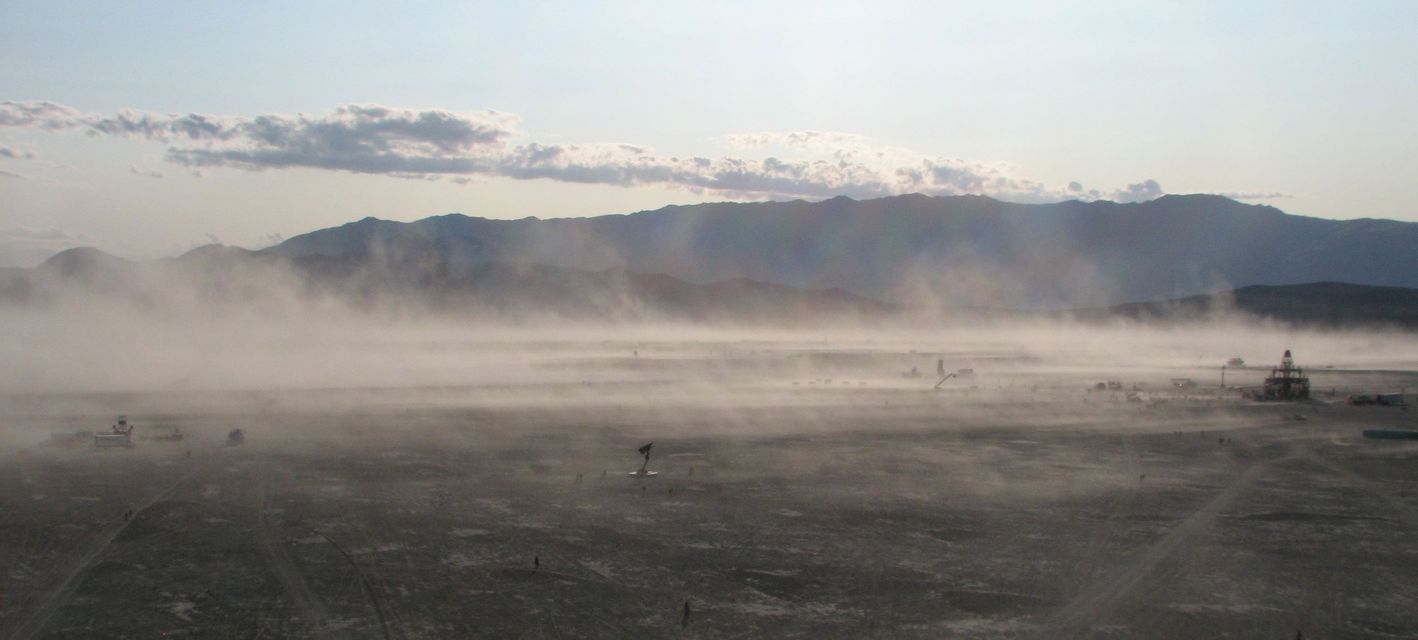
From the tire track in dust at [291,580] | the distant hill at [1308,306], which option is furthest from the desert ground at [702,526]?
the distant hill at [1308,306]

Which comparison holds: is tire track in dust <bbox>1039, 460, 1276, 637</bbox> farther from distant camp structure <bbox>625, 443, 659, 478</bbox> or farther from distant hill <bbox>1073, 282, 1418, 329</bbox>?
distant hill <bbox>1073, 282, 1418, 329</bbox>

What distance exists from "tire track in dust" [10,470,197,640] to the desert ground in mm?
104

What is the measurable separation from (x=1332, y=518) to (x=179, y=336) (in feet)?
359

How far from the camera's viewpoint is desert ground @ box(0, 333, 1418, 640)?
69.6 feet

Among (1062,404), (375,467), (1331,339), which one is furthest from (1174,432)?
(1331,339)

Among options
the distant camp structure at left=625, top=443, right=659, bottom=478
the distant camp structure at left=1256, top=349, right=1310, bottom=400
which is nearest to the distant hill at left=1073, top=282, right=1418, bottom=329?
the distant camp structure at left=1256, top=349, right=1310, bottom=400

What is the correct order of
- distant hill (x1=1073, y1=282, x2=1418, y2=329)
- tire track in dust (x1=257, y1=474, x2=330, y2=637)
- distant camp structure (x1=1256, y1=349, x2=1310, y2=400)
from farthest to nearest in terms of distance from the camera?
distant hill (x1=1073, y1=282, x2=1418, y2=329), distant camp structure (x1=1256, y1=349, x2=1310, y2=400), tire track in dust (x1=257, y1=474, x2=330, y2=637)

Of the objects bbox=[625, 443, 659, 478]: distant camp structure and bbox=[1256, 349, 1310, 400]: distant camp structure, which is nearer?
bbox=[625, 443, 659, 478]: distant camp structure

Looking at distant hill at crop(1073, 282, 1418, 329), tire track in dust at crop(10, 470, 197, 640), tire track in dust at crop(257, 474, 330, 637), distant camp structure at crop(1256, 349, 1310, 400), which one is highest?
distant hill at crop(1073, 282, 1418, 329)

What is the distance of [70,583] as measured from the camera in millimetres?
22609

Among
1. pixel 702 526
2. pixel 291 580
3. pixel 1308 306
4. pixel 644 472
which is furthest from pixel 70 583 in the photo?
pixel 1308 306

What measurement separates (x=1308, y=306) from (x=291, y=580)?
7568 inches

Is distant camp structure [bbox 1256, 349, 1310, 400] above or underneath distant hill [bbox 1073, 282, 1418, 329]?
underneath

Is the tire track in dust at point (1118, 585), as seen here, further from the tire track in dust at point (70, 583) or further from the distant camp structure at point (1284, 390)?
the distant camp structure at point (1284, 390)
